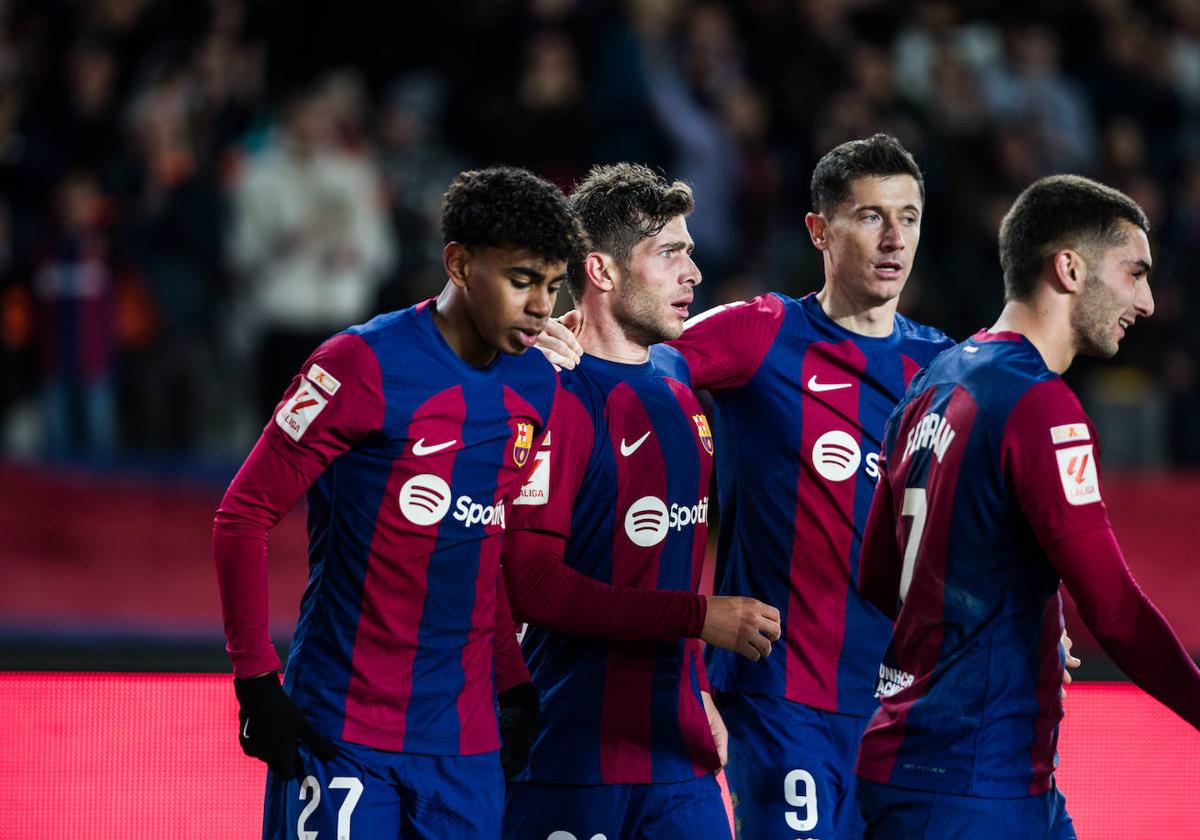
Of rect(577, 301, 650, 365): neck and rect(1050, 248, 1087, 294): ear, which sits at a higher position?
rect(1050, 248, 1087, 294): ear

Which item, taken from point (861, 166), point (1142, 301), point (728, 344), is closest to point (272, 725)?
point (728, 344)

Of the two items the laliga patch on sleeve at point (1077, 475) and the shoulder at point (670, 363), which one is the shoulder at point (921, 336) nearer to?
the shoulder at point (670, 363)

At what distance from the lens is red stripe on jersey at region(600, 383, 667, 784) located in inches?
168

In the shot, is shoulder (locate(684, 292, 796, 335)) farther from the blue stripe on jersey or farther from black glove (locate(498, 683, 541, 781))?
black glove (locate(498, 683, 541, 781))

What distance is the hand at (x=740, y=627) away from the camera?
4.09m

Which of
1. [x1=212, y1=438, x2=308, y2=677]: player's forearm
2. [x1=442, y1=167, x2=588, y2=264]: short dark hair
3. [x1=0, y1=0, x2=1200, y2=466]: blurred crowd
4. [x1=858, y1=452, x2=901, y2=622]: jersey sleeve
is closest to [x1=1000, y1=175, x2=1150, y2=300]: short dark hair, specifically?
[x1=858, y1=452, x2=901, y2=622]: jersey sleeve

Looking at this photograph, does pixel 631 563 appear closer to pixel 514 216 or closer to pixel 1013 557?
pixel 514 216

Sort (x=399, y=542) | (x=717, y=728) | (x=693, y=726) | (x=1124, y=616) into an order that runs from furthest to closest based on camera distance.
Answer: (x=717, y=728), (x=693, y=726), (x=399, y=542), (x=1124, y=616)

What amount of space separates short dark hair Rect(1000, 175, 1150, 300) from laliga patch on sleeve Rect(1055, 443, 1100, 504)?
43cm

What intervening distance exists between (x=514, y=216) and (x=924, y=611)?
4.05 ft

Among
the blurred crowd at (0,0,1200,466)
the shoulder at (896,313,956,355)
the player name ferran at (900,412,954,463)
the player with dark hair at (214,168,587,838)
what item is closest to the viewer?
the player name ferran at (900,412,954,463)

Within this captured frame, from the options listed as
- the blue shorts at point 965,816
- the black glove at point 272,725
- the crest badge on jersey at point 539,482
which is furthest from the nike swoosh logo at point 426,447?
the blue shorts at point 965,816

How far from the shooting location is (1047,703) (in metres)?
3.50

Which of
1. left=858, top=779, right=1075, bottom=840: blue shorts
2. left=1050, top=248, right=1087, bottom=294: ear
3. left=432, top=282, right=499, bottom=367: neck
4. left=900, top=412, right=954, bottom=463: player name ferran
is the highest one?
left=1050, top=248, right=1087, bottom=294: ear
